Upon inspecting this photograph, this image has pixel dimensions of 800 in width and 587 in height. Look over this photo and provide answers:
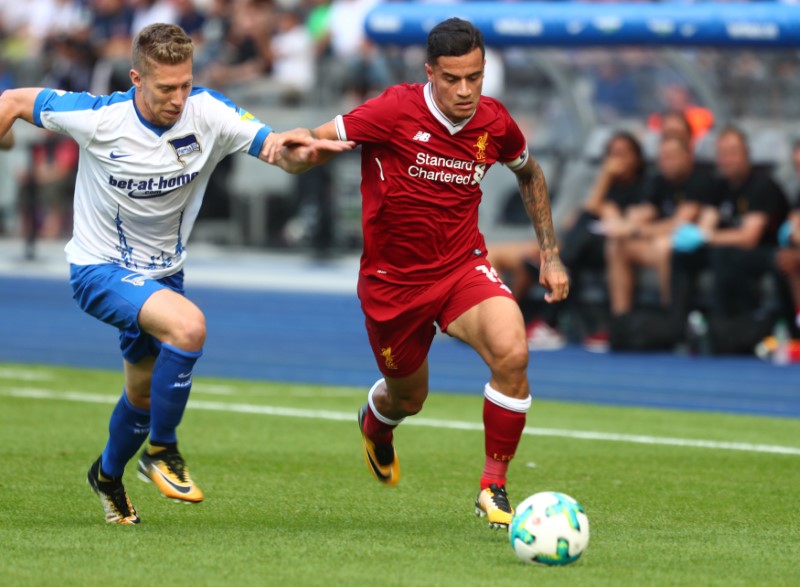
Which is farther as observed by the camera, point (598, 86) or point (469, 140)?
point (598, 86)

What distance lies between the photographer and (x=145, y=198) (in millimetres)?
7227

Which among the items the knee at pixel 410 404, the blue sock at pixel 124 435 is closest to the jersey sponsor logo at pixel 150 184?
the blue sock at pixel 124 435

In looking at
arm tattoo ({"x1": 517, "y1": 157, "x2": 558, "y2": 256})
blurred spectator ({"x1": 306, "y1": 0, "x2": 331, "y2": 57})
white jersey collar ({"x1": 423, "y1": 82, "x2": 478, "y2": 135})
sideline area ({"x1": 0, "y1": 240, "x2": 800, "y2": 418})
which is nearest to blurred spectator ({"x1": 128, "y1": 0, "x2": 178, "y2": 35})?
blurred spectator ({"x1": 306, "y1": 0, "x2": 331, "y2": 57})

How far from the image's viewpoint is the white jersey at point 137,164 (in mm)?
7148

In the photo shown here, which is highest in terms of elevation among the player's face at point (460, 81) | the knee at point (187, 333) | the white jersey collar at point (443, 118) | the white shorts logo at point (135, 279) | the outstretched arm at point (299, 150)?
the player's face at point (460, 81)

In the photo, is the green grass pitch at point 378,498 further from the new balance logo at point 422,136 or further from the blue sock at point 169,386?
the new balance logo at point 422,136

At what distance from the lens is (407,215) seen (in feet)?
24.6

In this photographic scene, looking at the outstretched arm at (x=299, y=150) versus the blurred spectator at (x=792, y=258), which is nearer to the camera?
the outstretched arm at (x=299, y=150)

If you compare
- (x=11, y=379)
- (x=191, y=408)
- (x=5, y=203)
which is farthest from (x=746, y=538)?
(x=5, y=203)

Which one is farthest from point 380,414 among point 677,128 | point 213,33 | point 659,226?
point 213,33

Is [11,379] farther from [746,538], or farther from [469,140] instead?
[746,538]

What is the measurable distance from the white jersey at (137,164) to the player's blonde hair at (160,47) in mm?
302

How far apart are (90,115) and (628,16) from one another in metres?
9.00

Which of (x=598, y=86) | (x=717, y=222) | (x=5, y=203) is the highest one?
(x=598, y=86)
